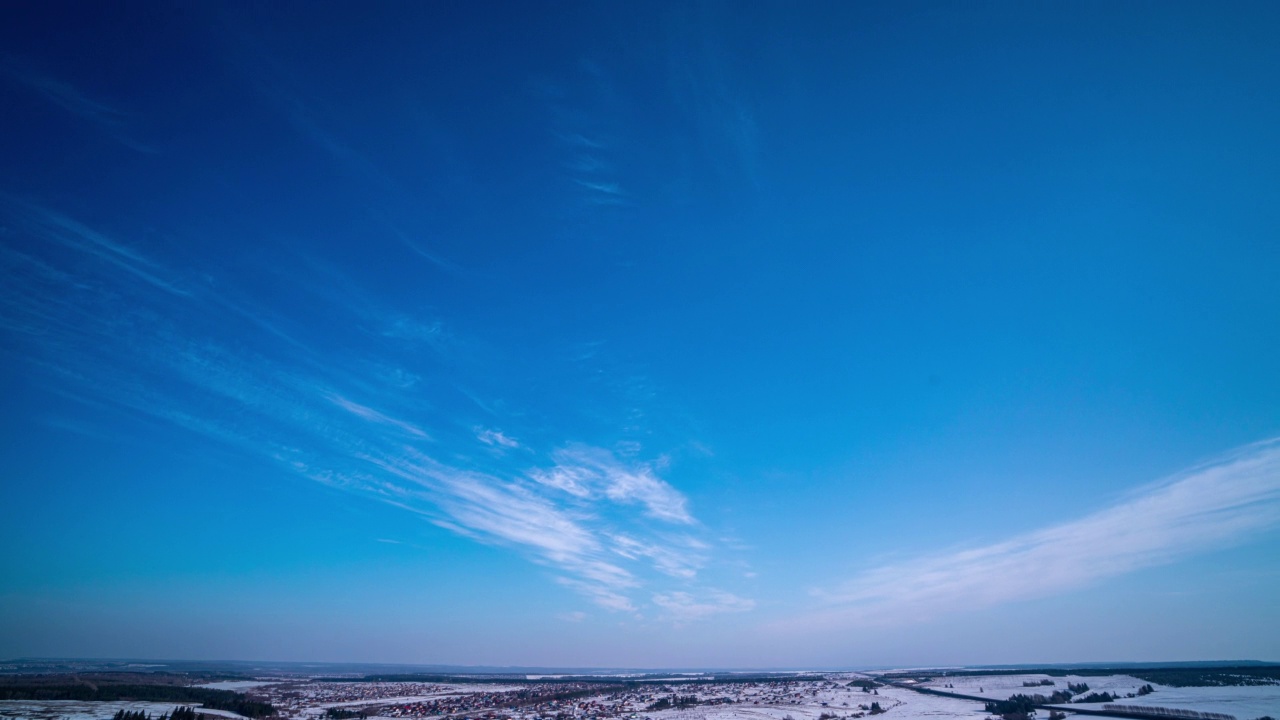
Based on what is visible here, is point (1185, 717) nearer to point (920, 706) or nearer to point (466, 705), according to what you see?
point (920, 706)

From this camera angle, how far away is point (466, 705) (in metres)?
56.2

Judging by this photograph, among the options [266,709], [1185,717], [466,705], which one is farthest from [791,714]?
[266,709]

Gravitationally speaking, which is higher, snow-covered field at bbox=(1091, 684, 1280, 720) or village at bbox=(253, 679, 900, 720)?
snow-covered field at bbox=(1091, 684, 1280, 720)

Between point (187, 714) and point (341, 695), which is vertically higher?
point (187, 714)

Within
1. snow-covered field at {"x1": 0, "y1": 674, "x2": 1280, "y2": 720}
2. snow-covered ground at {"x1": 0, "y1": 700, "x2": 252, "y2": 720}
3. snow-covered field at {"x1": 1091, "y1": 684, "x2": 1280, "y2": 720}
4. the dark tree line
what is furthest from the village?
snow-covered field at {"x1": 1091, "y1": 684, "x2": 1280, "y2": 720}

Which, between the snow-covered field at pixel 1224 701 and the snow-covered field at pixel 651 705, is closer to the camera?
the snow-covered field at pixel 1224 701

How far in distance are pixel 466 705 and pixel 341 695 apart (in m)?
22.5

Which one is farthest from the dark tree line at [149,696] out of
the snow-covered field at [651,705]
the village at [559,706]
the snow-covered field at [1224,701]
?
the snow-covered field at [1224,701]

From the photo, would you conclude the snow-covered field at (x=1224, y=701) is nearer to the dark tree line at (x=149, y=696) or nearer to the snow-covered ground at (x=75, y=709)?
the dark tree line at (x=149, y=696)

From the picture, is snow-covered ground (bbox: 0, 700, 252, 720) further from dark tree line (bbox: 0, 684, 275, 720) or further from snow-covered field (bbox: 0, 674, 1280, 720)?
dark tree line (bbox: 0, 684, 275, 720)

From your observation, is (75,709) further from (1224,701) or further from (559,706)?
(1224,701)

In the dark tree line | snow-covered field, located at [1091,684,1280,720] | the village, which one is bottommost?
the village

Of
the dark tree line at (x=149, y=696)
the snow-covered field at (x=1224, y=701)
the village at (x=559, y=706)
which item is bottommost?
the village at (x=559, y=706)

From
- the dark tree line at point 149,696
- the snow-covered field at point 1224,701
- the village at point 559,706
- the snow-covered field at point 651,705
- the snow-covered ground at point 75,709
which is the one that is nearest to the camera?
the snow-covered ground at point 75,709
